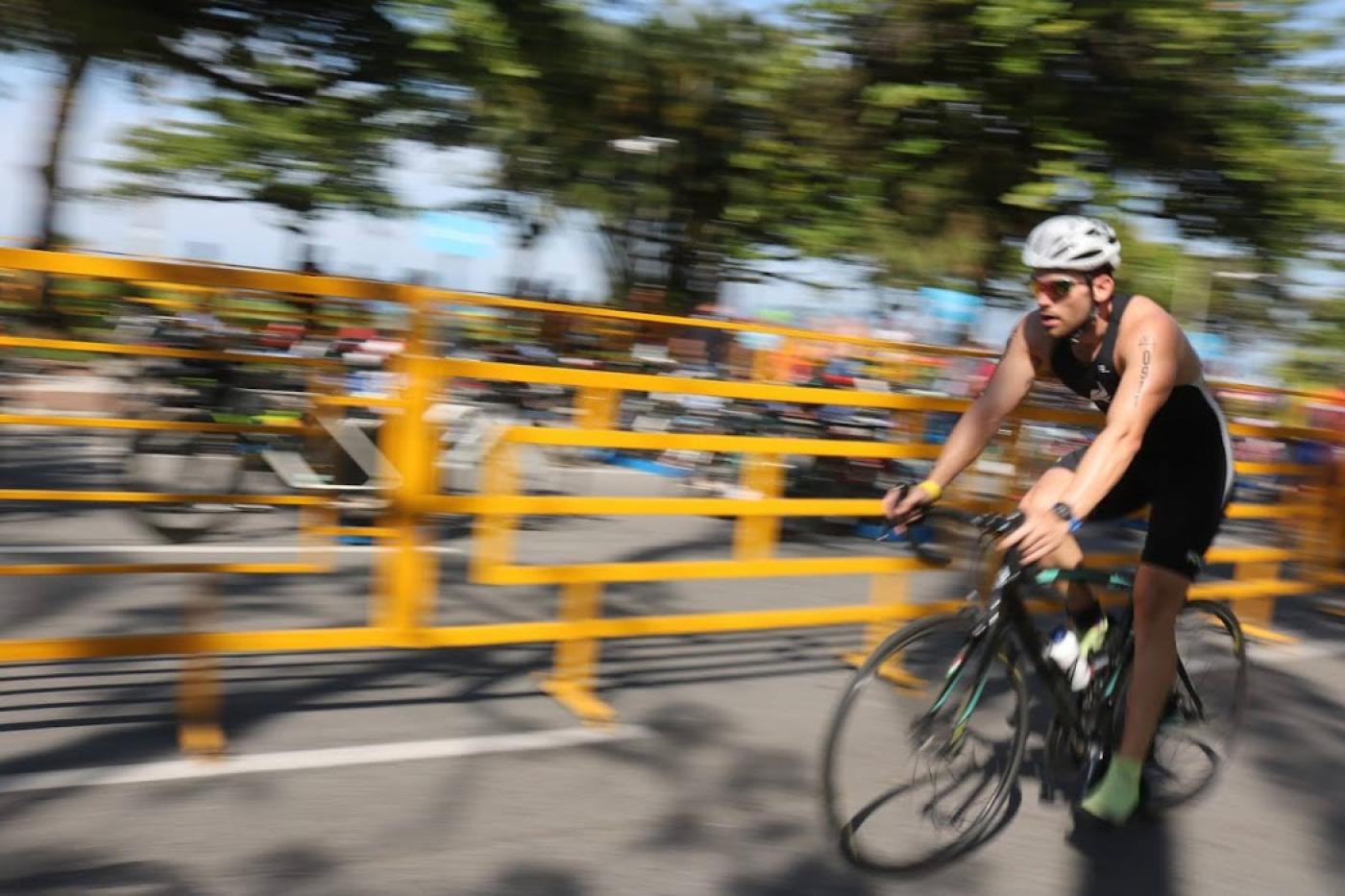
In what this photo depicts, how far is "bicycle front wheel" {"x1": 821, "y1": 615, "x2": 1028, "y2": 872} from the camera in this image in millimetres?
3453

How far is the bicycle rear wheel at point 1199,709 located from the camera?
13.8ft

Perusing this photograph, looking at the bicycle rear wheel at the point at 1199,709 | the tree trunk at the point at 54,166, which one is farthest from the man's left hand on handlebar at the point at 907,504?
the tree trunk at the point at 54,166

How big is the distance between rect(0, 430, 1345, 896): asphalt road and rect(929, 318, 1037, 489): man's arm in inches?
44.2

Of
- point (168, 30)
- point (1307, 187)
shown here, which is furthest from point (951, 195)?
point (168, 30)

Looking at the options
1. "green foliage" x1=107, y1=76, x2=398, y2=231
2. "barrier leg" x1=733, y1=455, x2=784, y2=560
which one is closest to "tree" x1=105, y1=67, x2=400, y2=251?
"green foliage" x1=107, y1=76, x2=398, y2=231

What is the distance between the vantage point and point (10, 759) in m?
3.87

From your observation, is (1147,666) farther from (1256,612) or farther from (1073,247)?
(1256,612)

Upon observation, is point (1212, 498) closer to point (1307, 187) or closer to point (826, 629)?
point (826, 629)

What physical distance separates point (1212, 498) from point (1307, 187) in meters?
10.4

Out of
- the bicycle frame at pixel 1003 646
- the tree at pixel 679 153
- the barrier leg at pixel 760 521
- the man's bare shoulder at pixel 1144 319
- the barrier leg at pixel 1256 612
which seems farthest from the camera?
the tree at pixel 679 153

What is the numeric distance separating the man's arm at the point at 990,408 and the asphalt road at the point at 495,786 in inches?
44.2

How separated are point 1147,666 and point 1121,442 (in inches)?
34.1

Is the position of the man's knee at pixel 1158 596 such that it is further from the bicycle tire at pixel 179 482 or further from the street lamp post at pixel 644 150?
the street lamp post at pixel 644 150

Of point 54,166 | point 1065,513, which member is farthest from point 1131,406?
point 54,166
